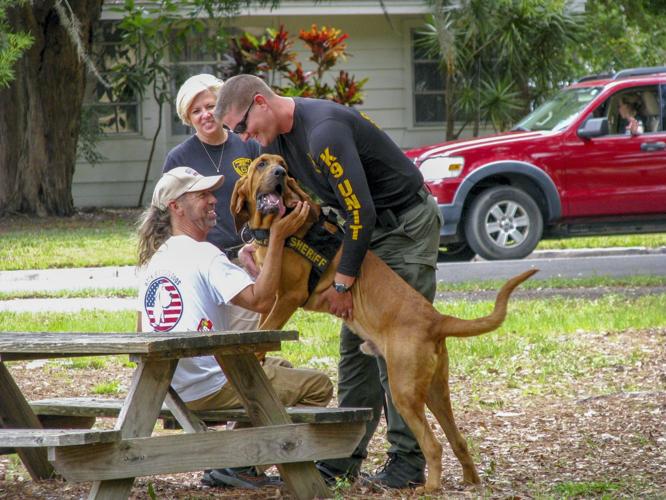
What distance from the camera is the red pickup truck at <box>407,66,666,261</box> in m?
13.4

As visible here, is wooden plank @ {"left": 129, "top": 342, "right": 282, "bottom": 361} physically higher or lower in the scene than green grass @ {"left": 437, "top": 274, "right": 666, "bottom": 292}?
higher

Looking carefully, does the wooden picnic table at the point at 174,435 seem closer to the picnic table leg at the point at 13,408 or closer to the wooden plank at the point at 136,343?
the wooden plank at the point at 136,343

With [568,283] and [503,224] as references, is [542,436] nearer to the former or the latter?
[568,283]

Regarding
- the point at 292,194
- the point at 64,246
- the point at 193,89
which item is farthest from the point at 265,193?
the point at 64,246

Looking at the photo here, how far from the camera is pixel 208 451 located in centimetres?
443

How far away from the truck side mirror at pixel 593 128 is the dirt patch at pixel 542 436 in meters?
5.28

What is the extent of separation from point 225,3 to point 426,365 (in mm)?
13312

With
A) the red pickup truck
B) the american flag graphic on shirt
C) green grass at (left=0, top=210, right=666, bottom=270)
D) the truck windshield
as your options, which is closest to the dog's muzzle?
the american flag graphic on shirt

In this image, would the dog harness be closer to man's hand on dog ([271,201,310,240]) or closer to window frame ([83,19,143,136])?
man's hand on dog ([271,201,310,240])

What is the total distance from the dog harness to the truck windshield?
9.07m

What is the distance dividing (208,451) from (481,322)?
4.06 feet

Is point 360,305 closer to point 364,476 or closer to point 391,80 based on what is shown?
point 364,476

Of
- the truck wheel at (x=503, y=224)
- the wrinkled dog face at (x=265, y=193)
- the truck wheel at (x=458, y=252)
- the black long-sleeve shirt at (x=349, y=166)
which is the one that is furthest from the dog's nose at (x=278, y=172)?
the truck wheel at (x=458, y=252)

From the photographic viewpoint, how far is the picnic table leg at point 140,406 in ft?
13.7
